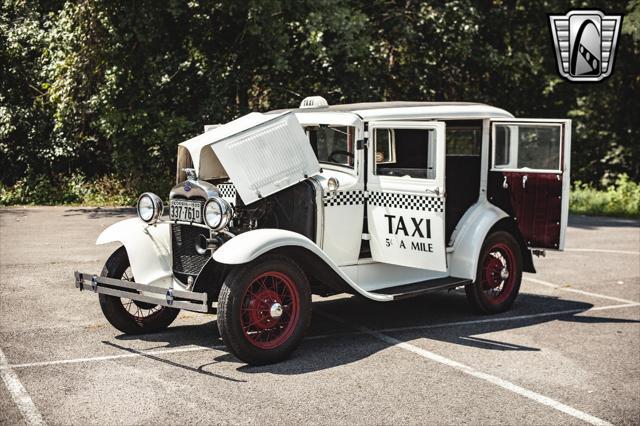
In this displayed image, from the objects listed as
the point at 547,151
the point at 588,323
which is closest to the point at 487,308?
the point at 588,323

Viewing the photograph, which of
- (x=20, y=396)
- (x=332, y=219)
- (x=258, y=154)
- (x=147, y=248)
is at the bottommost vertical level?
(x=20, y=396)

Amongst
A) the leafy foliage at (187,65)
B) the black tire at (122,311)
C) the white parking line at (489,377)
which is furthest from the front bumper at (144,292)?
the leafy foliage at (187,65)

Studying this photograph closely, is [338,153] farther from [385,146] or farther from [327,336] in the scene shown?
[327,336]

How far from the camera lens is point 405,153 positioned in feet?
26.2

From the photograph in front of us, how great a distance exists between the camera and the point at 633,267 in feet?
37.8

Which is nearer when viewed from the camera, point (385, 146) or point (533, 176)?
point (385, 146)

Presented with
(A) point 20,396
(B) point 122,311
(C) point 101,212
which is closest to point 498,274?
(B) point 122,311

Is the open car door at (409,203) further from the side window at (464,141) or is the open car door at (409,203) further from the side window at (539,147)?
the side window at (539,147)

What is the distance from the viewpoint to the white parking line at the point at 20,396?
200 inches

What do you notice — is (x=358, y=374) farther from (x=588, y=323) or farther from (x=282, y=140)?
(x=588, y=323)

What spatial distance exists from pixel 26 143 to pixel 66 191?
1.52 m

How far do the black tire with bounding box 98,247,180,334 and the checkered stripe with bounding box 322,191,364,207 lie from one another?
1.78 metres

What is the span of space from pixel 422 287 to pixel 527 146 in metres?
2.02

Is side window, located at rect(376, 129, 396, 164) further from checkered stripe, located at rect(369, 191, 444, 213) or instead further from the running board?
the running board
